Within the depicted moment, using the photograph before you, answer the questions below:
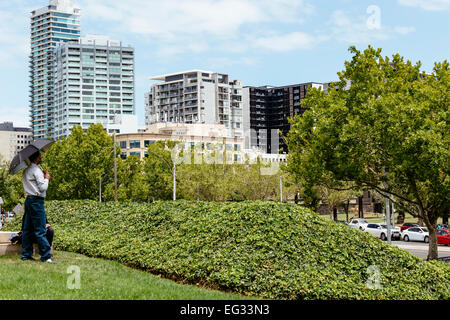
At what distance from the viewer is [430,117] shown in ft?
78.1

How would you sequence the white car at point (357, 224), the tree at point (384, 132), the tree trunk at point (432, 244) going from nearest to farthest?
the tree at point (384, 132) < the tree trunk at point (432, 244) < the white car at point (357, 224)

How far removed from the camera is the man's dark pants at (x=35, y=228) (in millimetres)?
11250

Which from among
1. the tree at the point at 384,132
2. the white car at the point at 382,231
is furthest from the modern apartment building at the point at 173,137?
the tree at the point at 384,132

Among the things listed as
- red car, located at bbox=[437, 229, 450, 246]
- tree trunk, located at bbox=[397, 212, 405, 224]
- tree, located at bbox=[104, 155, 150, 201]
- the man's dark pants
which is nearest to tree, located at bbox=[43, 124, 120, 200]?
tree, located at bbox=[104, 155, 150, 201]

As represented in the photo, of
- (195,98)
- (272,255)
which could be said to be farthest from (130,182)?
(195,98)

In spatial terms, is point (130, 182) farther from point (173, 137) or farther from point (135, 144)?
point (173, 137)

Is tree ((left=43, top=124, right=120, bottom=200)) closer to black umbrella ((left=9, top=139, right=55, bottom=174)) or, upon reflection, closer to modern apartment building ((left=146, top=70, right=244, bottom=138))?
black umbrella ((left=9, top=139, right=55, bottom=174))

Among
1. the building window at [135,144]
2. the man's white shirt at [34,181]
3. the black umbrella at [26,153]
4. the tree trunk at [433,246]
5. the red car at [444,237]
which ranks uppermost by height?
the building window at [135,144]

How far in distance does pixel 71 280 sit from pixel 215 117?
569 ft

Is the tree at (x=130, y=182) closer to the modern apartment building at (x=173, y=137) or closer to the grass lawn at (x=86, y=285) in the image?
the modern apartment building at (x=173, y=137)

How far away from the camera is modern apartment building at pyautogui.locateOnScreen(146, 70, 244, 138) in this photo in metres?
177

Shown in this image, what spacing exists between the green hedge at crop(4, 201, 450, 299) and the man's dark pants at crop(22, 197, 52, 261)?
2333mm

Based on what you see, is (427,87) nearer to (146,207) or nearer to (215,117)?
(146,207)
